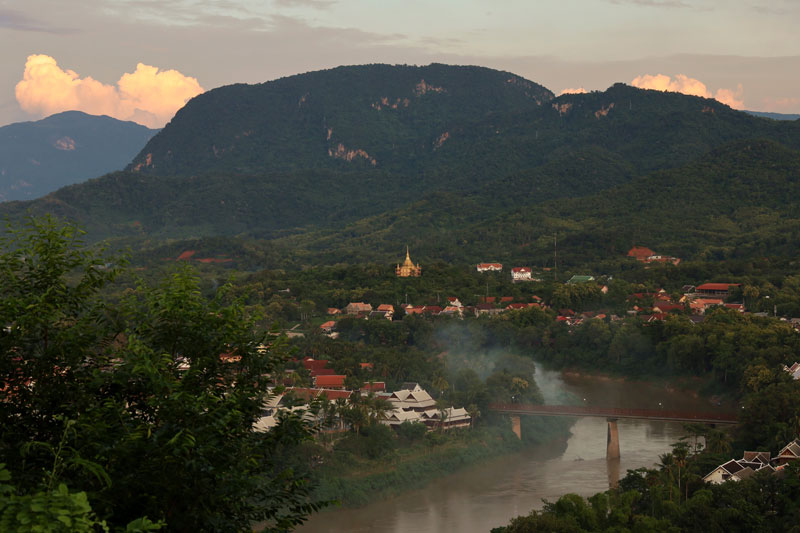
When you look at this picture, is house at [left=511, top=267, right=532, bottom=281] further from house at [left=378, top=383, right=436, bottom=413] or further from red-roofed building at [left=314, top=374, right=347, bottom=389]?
house at [left=378, top=383, right=436, bottom=413]

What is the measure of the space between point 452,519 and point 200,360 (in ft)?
84.5

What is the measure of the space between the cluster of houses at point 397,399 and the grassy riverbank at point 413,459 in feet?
3.27

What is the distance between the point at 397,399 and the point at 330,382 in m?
4.31

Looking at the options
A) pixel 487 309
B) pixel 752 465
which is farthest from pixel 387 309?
pixel 752 465

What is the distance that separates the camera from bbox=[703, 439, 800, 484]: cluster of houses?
34.8 metres

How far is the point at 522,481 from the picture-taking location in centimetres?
4141

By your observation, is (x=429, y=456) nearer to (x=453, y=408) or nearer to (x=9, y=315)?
(x=453, y=408)

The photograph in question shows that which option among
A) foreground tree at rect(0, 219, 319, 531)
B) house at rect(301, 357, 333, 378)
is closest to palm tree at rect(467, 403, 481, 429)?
house at rect(301, 357, 333, 378)

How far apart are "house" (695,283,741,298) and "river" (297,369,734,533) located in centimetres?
3162

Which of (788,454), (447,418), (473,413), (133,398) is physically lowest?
(447,418)

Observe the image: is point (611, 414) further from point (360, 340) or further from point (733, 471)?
point (360, 340)

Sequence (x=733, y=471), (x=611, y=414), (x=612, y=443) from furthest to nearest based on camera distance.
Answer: (x=611, y=414)
(x=612, y=443)
(x=733, y=471)

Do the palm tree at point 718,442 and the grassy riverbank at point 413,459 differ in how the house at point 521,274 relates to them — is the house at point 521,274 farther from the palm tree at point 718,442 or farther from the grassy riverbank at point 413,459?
the palm tree at point 718,442

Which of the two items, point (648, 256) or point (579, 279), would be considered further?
point (648, 256)
